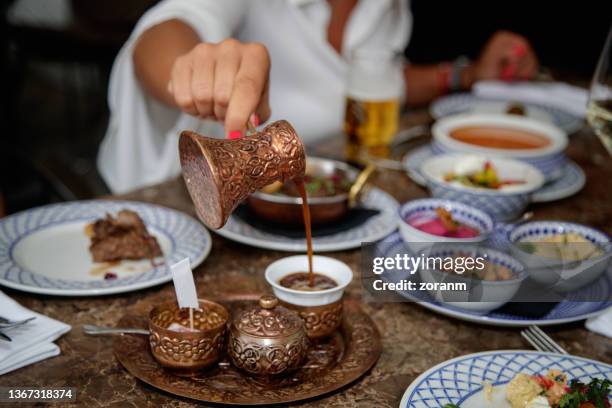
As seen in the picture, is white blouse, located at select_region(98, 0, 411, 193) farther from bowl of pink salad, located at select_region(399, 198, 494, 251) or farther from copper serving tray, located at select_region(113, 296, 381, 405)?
copper serving tray, located at select_region(113, 296, 381, 405)

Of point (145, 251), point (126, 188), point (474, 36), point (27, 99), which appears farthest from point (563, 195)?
point (27, 99)

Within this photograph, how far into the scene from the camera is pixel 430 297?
131 centimetres

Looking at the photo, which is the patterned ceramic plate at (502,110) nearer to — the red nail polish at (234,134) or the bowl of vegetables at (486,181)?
the bowl of vegetables at (486,181)

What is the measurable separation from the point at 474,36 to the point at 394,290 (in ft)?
11.5

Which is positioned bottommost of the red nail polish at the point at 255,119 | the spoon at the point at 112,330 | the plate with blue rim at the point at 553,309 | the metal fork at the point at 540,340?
the metal fork at the point at 540,340

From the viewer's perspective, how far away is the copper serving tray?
40.6 inches

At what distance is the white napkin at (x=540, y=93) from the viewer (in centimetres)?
268

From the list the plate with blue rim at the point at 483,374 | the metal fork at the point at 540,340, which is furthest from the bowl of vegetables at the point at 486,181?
the plate with blue rim at the point at 483,374

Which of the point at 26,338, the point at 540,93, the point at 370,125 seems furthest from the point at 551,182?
the point at 26,338

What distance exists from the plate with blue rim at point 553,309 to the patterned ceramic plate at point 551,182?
49 cm

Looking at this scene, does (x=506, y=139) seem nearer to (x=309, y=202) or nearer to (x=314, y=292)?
(x=309, y=202)

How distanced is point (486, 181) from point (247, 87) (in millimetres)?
749

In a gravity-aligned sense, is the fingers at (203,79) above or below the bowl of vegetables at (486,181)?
above

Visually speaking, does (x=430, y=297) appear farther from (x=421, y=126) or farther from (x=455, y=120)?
(x=421, y=126)
